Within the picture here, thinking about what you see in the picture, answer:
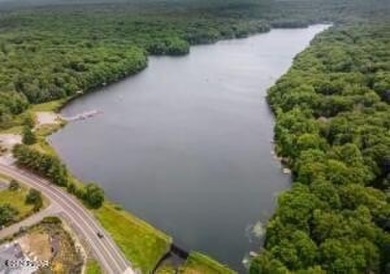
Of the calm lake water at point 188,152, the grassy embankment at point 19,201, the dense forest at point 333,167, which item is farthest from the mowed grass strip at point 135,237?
the dense forest at point 333,167

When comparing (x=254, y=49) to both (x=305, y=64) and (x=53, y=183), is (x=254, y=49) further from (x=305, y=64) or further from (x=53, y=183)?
(x=53, y=183)

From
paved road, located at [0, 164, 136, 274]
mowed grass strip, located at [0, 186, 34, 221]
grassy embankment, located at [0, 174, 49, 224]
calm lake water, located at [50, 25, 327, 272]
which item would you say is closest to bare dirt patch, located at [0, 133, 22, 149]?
calm lake water, located at [50, 25, 327, 272]

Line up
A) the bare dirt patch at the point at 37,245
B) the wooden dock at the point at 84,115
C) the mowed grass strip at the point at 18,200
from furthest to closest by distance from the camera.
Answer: the wooden dock at the point at 84,115 < the mowed grass strip at the point at 18,200 < the bare dirt patch at the point at 37,245

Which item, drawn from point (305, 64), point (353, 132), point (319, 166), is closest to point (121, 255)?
point (319, 166)

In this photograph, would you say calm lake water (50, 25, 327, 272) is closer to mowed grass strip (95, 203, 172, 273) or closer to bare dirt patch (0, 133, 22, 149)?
mowed grass strip (95, 203, 172, 273)

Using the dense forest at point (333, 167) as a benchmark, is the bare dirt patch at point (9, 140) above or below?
below

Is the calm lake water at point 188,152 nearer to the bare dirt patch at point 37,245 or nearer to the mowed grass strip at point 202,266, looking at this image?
the mowed grass strip at point 202,266
